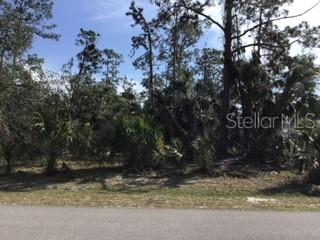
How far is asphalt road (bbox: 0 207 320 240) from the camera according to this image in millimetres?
8375

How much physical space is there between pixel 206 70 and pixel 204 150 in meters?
30.5

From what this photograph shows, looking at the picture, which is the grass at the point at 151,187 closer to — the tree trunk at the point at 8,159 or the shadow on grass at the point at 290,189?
the shadow on grass at the point at 290,189

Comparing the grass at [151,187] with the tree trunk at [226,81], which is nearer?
the grass at [151,187]

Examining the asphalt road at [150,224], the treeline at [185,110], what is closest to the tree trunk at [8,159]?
the treeline at [185,110]

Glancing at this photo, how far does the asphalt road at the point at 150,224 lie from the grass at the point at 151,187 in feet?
10.7

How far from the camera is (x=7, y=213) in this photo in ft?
34.2

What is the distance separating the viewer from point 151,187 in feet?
60.5

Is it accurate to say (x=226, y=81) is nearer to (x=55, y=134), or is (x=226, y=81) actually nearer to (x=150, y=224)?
(x=55, y=134)

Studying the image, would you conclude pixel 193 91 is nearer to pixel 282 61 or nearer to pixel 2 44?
pixel 282 61

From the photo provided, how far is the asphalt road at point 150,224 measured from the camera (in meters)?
8.38

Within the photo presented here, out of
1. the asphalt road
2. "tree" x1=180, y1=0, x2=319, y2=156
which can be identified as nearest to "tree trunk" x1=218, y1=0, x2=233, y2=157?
"tree" x1=180, y1=0, x2=319, y2=156

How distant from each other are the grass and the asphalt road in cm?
327

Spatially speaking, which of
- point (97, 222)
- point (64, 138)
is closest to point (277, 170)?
point (64, 138)

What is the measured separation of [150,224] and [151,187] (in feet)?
29.9
